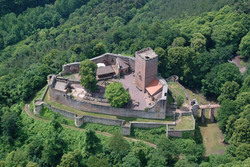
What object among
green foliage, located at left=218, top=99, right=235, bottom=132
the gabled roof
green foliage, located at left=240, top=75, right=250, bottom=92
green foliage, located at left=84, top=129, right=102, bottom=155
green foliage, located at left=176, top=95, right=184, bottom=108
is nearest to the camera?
green foliage, located at left=84, top=129, right=102, bottom=155

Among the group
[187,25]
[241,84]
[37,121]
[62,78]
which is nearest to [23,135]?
[37,121]

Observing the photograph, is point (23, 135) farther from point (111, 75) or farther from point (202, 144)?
point (202, 144)

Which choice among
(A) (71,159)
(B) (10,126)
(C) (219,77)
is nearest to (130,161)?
(A) (71,159)

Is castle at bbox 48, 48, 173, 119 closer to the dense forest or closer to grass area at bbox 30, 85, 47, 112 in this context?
grass area at bbox 30, 85, 47, 112

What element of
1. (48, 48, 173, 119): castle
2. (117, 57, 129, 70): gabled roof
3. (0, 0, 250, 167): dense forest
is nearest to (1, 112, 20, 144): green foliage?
(0, 0, 250, 167): dense forest

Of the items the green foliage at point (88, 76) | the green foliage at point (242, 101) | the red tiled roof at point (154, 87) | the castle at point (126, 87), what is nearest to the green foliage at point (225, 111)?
the green foliage at point (242, 101)

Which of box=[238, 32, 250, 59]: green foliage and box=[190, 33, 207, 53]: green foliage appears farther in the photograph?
box=[238, 32, 250, 59]: green foliage

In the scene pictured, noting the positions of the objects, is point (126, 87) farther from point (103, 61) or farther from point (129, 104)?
point (103, 61)
